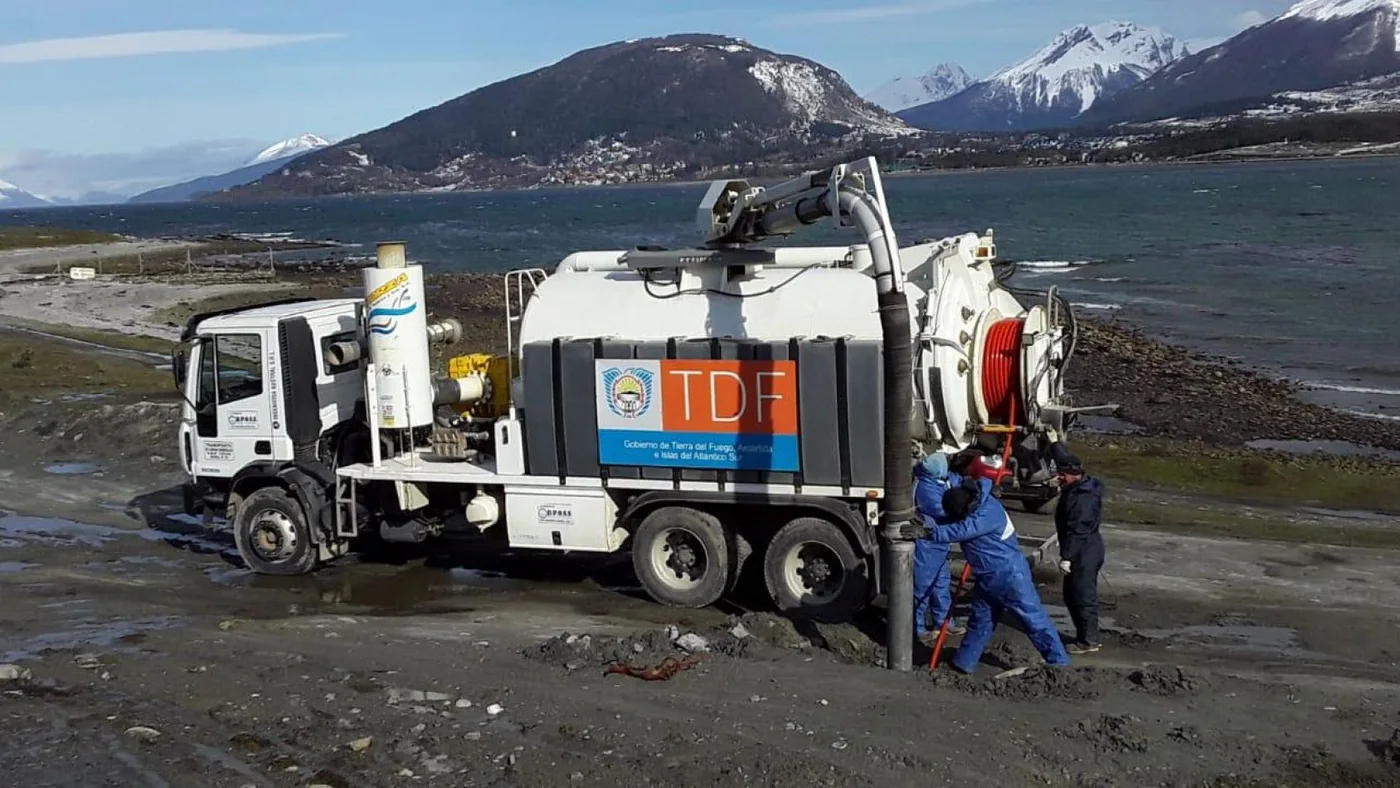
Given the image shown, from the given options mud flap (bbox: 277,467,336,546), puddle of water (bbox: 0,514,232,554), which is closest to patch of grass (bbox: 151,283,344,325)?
puddle of water (bbox: 0,514,232,554)

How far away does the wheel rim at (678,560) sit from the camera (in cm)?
1280

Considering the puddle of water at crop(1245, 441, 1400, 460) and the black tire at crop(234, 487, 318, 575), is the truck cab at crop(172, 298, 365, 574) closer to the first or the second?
the black tire at crop(234, 487, 318, 575)

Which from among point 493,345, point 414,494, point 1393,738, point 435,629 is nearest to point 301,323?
point 414,494

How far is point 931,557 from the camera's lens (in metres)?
11.4

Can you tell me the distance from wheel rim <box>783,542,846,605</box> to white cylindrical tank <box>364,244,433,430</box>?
14.0 ft

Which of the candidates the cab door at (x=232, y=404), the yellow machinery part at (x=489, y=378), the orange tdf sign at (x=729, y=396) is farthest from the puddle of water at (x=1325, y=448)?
the cab door at (x=232, y=404)

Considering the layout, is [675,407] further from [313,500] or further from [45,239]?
[45,239]

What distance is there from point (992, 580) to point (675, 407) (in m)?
3.51

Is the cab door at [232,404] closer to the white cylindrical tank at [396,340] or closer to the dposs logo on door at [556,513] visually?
the white cylindrical tank at [396,340]

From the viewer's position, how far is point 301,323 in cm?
1422

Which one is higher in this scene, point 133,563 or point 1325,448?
point 133,563

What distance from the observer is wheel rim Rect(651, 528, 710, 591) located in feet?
42.0

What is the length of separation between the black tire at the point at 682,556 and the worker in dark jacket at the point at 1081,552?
314 cm

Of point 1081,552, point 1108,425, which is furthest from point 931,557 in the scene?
point 1108,425
